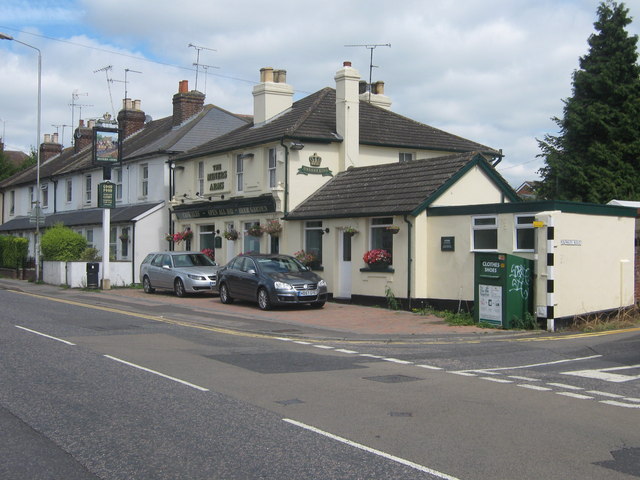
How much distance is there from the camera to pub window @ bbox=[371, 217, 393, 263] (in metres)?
21.4

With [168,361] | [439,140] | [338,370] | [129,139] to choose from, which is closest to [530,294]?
[338,370]

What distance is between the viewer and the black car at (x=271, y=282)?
20359mm

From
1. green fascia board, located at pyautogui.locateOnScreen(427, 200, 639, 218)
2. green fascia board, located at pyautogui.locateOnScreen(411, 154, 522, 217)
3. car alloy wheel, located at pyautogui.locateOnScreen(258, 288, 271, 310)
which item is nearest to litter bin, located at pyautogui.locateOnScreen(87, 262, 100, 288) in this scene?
car alloy wheel, located at pyautogui.locateOnScreen(258, 288, 271, 310)

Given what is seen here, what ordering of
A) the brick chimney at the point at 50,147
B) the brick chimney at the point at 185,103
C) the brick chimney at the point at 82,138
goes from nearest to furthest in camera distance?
the brick chimney at the point at 185,103 < the brick chimney at the point at 82,138 < the brick chimney at the point at 50,147

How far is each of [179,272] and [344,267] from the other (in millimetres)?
6303

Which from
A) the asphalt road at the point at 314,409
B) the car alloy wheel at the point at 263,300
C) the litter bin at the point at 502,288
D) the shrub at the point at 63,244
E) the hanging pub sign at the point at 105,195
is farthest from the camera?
the shrub at the point at 63,244

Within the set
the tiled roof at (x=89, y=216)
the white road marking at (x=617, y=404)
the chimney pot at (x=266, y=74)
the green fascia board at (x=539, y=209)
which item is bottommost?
the white road marking at (x=617, y=404)

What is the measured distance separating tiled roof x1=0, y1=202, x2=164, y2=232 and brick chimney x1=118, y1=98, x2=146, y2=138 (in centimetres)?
574

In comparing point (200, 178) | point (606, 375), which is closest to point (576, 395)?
point (606, 375)

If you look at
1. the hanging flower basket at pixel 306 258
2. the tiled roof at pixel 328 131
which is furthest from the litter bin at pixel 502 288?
the tiled roof at pixel 328 131

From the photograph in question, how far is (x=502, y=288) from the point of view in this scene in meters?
16.4

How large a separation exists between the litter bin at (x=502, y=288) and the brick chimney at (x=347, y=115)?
10274 millimetres

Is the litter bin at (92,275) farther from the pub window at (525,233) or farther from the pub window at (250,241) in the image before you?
the pub window at (525,233)

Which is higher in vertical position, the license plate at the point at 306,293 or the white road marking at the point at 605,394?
the license plate at the point at 306,293
